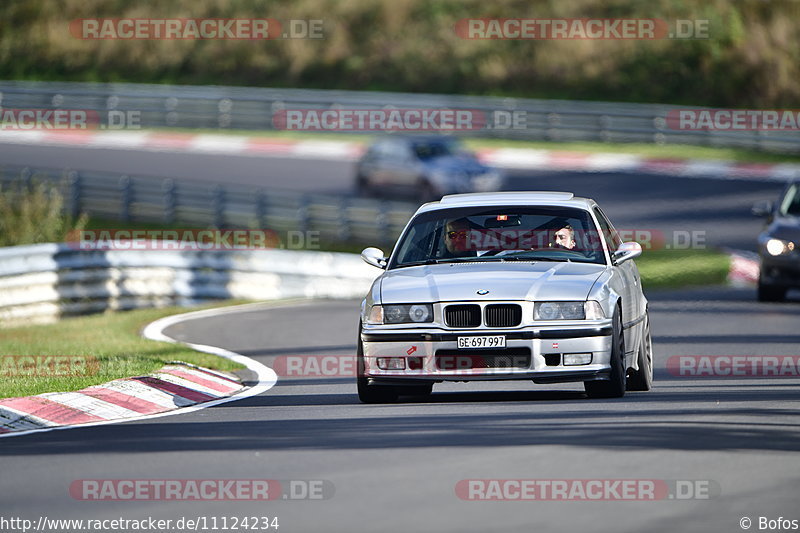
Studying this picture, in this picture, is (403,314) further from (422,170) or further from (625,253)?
(422,170)

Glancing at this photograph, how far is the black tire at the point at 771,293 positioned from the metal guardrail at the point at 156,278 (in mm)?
6029

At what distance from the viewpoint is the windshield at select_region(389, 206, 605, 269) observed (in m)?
12.1

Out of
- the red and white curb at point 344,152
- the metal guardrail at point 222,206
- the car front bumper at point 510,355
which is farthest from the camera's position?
the red and white curb at point 344,152

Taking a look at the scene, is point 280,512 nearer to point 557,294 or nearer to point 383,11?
point 557,294

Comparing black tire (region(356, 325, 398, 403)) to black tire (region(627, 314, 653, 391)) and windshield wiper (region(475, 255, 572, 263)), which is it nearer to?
windshield wiper (region(475, 255, 572, 263))

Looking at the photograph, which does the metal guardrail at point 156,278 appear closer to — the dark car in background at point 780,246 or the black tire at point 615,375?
the dark car in background at point 780,246

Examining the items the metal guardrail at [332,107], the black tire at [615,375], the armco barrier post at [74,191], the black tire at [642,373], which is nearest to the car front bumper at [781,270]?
the black tire at [642,373]

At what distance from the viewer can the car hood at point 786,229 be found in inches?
800

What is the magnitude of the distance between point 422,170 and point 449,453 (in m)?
25.3

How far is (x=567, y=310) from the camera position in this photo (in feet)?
36.4

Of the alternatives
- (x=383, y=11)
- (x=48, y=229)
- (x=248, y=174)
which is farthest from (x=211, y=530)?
(x=383, y=11)

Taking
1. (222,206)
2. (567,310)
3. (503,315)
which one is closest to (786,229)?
(567,310)

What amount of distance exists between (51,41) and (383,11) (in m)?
11.2

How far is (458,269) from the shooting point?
1169 cm
